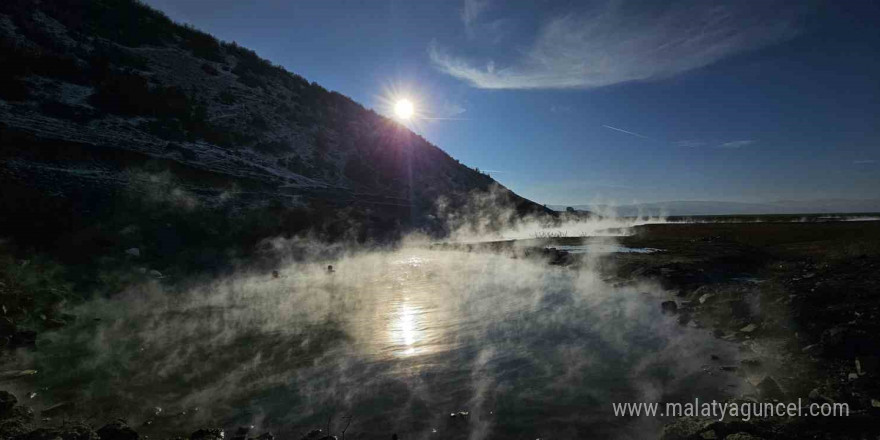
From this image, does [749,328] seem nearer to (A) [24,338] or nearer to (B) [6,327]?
(A) [24,338]

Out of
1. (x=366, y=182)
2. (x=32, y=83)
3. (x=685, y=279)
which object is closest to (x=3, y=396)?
(x=685, y=279)

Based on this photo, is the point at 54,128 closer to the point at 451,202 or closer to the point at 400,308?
the point at 400,308

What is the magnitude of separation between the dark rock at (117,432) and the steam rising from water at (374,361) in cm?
53

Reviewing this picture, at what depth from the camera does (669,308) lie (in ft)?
52.0

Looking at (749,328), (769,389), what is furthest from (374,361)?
(749,328)

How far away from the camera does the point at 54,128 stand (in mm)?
25469

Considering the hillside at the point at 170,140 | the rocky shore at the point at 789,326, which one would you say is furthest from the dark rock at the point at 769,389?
the hillside at the point at 170,140

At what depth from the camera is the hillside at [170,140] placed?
22.3 meters

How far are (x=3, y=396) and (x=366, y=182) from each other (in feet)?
138

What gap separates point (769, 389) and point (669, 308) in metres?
8.21

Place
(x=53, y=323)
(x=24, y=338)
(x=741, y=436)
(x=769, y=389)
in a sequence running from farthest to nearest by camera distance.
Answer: (x=53, y=323), (x=24, y=338), (x=769, y=389), (x=741, y=436)

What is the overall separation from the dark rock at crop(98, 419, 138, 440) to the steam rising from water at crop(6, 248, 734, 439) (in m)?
0.53

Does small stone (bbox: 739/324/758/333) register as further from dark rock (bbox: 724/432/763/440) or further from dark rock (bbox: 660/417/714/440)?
dark rock (bbox: 724/432/763/440)

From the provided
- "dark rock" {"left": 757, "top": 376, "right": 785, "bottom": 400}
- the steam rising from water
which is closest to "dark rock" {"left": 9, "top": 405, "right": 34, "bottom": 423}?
the steam rising from water
